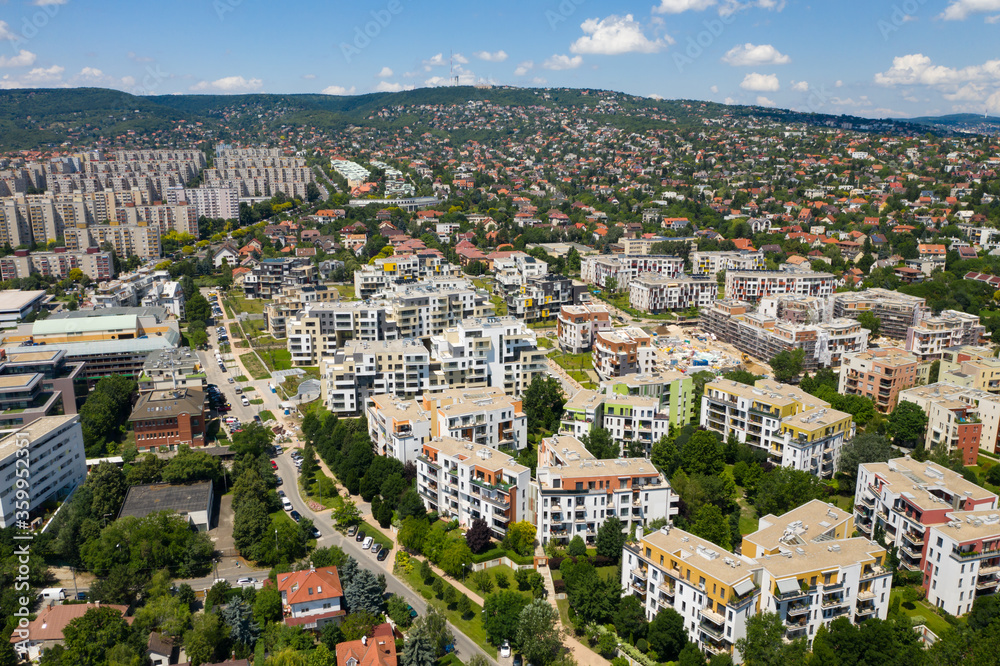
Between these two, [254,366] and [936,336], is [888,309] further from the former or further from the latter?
[254,366]

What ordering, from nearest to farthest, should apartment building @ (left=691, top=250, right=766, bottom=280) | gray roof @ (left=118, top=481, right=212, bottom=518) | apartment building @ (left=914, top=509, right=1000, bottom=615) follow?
apartment building @ (left=914, top=509, right=1000, bottom=615)
gray roof @ (left=118, top=481, right=212, bottom=518)
apartment building @ (left=691, top=250, right=766, bottom=280)

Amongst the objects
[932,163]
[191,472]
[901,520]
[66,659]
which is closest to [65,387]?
[191,472]

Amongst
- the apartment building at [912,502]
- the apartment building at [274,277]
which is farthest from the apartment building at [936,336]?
the apartment building at [274,277]

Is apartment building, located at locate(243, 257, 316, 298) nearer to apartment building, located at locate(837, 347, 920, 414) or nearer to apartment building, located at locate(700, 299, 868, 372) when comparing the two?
apartment building, located at locate(700, 299, 868, 372)

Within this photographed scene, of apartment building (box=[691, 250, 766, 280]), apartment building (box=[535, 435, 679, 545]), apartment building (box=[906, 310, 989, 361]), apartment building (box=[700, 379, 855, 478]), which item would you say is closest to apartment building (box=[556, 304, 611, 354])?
apartment building (box=[700, 379, 855, 478])

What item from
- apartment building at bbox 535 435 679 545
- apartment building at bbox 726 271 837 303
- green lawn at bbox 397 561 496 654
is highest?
apartment building at bbox 726 271 837 303

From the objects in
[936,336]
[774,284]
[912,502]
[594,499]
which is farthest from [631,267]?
[912,502]
